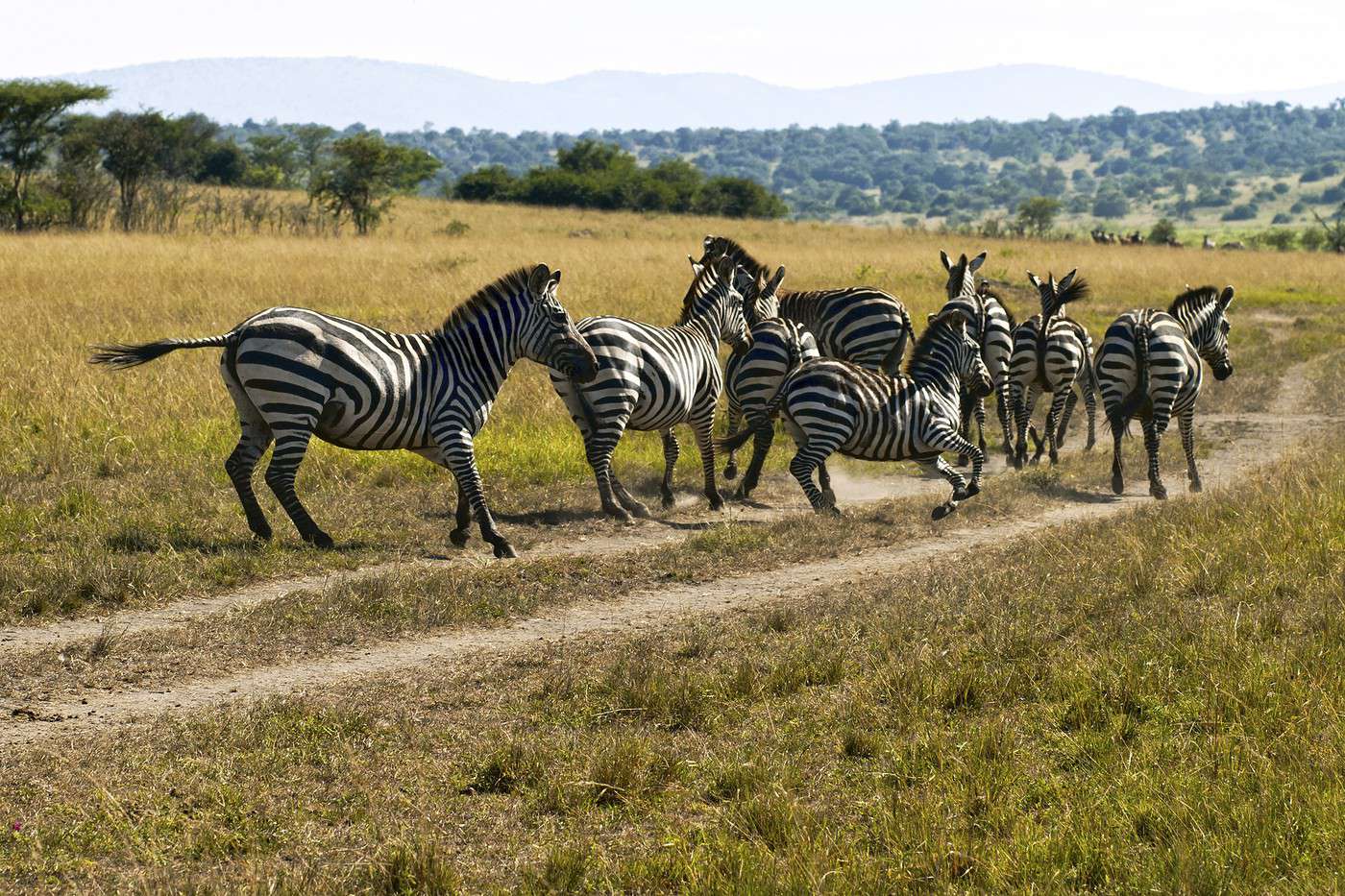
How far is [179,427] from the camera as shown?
511 inches

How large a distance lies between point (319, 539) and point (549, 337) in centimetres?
247

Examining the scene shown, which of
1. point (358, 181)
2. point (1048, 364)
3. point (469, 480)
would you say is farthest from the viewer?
point (358, 181)

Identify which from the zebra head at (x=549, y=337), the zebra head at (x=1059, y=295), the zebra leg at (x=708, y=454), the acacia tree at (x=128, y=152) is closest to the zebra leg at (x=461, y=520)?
the zebra head at (x=549, y=337)

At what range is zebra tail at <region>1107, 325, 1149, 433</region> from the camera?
13625mm

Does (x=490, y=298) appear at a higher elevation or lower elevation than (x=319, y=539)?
higher

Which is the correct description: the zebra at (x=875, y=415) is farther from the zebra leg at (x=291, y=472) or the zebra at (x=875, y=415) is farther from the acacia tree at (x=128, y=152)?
the acacia tree at (x=128, y=152)

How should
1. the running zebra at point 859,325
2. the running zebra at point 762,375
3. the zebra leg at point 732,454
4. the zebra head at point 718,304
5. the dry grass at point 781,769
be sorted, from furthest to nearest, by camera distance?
the running zebra at point 859,325, the zebra leg at point 732,454, the zebra head at point 718,304, the running zebra at point 762,375, the dry grass at point 781,769

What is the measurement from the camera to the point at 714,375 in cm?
1272

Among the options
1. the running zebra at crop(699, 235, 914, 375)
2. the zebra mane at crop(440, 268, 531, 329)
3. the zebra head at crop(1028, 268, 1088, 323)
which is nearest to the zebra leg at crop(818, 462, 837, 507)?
the running zebra at crop(699, 235, 914, 375)

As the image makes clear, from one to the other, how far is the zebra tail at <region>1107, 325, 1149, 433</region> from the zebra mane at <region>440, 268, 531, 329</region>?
6.55 metres

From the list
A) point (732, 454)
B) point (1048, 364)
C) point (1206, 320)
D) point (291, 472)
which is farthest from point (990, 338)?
point (291, 472)

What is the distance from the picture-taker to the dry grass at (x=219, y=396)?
9.32 m

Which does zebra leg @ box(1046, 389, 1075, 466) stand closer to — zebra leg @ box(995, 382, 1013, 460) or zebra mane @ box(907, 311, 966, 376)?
zebra leg @ box(995, 382, 1013, 460)

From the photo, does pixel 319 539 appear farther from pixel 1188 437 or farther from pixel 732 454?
pixel 1188 437
